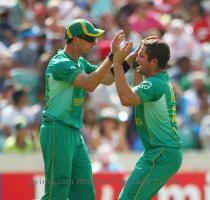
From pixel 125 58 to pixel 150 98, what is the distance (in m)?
0.58

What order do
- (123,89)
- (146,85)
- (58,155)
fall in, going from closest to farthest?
(123,89)
(146,85)
(58,155)

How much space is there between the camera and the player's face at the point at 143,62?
27.6ft

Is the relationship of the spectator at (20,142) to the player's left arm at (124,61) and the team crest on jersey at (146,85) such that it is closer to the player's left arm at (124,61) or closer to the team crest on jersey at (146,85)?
the player's left arm at (124,61)

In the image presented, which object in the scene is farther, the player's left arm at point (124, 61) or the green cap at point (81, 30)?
the green cap at point (81, 30)

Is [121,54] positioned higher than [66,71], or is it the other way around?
[121,54]

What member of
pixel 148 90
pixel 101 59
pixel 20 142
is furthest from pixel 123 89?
pixel 101 59

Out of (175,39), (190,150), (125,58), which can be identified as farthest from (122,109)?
(125,58)

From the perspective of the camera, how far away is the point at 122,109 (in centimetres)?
1423

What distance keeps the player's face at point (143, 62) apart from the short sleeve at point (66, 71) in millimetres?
572

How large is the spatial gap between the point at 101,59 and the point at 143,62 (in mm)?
6382

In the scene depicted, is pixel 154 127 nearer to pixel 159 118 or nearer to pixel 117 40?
pixel 159 118

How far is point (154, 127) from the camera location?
835cm

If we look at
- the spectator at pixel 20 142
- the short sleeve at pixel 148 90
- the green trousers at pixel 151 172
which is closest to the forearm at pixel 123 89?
the short sleeve at pixel 148 90

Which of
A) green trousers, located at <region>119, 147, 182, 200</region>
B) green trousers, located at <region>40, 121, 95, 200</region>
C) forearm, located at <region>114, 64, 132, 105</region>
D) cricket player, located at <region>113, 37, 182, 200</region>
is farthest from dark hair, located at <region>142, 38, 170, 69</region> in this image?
green trousers, located at <region>40, 121, 95, 200</region>
